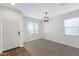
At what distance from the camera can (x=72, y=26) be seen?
399cm

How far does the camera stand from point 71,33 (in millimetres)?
4090

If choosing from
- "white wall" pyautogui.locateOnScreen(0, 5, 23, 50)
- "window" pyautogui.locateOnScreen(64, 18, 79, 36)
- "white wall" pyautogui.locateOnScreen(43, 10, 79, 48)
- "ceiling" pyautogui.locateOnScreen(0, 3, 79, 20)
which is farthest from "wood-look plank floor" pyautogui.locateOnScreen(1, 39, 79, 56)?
"ceiling" pyautogui.locateOnScreen(0, 3, 79, 20)

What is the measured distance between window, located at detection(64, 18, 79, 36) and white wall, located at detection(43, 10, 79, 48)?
0.25 meters

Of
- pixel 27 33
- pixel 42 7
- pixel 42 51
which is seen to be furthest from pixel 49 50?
pixel 27 33

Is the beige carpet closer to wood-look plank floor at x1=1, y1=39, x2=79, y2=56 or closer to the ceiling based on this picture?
wood-look plank floor at x1=1, y1=39, x2=79, y2=56

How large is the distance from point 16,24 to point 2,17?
2.82ft

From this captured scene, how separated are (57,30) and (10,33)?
10.3ft

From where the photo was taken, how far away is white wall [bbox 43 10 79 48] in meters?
4.24

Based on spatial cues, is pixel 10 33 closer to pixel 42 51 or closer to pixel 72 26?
pixel 42 51

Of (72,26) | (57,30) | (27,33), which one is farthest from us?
(57,30)

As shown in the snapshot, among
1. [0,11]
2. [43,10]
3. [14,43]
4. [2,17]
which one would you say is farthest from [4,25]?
[43,10]

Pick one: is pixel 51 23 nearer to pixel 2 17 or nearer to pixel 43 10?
pixel 43 10

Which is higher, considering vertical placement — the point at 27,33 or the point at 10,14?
the point at 10,14

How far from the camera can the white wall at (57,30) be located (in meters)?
4.24
